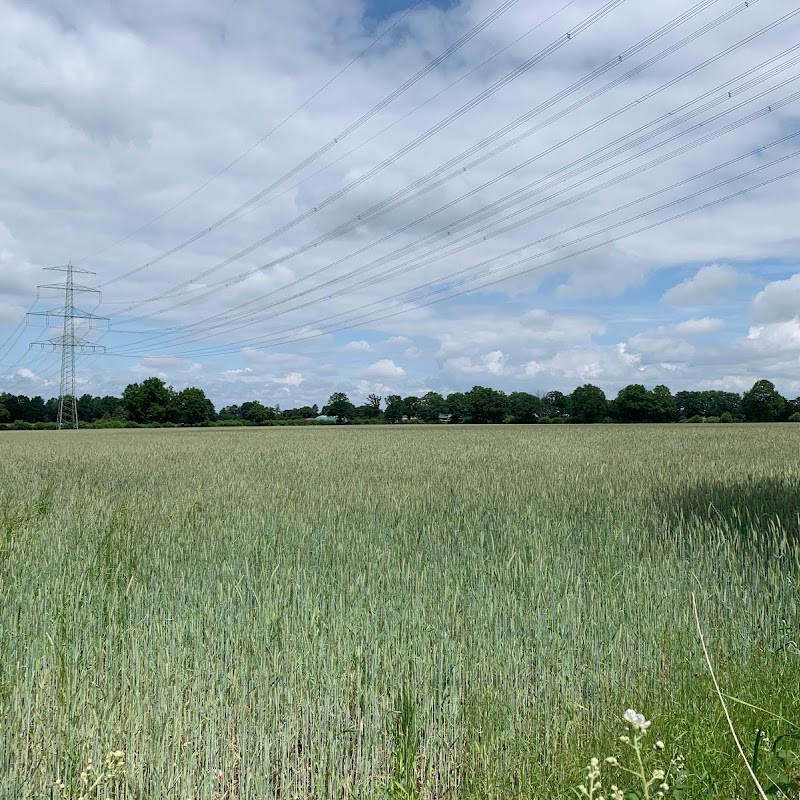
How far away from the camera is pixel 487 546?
233 inches

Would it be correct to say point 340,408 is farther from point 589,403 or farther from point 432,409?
point 589,403

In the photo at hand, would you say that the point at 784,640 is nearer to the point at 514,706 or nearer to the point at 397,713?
the point at 514,706

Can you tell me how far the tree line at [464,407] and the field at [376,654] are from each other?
79753 mm

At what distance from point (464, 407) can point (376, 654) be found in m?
95.0

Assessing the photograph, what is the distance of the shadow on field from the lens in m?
6.71

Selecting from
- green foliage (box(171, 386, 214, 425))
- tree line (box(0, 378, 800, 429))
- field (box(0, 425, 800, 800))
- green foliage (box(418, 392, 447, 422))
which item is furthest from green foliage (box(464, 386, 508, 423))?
field (box(0, 425, 800, 800))

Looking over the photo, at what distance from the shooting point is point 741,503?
8.11m

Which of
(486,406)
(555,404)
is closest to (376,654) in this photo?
(486,406)

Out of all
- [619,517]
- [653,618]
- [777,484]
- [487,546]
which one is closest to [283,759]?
[653,618]

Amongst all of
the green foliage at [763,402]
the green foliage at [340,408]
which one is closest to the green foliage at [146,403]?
the green foliage at [340,408]

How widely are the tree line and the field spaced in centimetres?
7975

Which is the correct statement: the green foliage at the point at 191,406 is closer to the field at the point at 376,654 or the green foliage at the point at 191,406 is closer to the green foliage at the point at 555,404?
the green foliage at the point at 555,404

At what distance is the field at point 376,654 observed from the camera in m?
2.75

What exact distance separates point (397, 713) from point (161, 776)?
1131 millimetres
